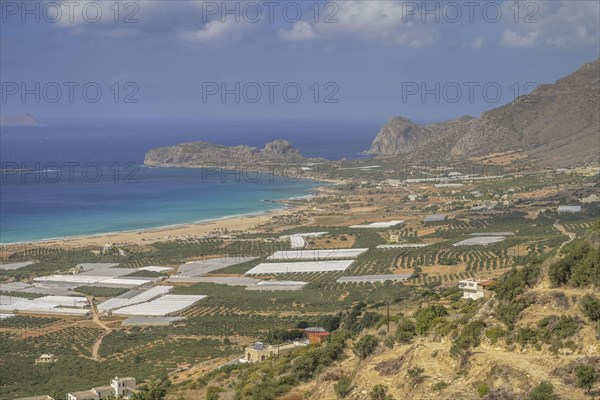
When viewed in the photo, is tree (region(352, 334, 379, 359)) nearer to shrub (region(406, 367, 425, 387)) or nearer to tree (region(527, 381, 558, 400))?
shrub (region(406, 367, 425, 387))

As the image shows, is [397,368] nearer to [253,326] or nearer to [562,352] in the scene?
[562,352]

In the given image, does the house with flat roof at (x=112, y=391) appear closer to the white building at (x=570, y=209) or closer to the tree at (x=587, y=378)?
the tree at (x=587, y=378)

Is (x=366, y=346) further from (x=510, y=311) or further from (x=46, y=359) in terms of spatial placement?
(x=46, y=359)

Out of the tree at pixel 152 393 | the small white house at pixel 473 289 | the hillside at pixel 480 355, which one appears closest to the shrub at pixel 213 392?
the hillside at pixel 480 355

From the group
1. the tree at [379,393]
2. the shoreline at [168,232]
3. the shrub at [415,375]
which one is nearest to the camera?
the shrub at [415,375]

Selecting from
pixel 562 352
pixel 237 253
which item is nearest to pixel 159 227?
pixel 237 253
